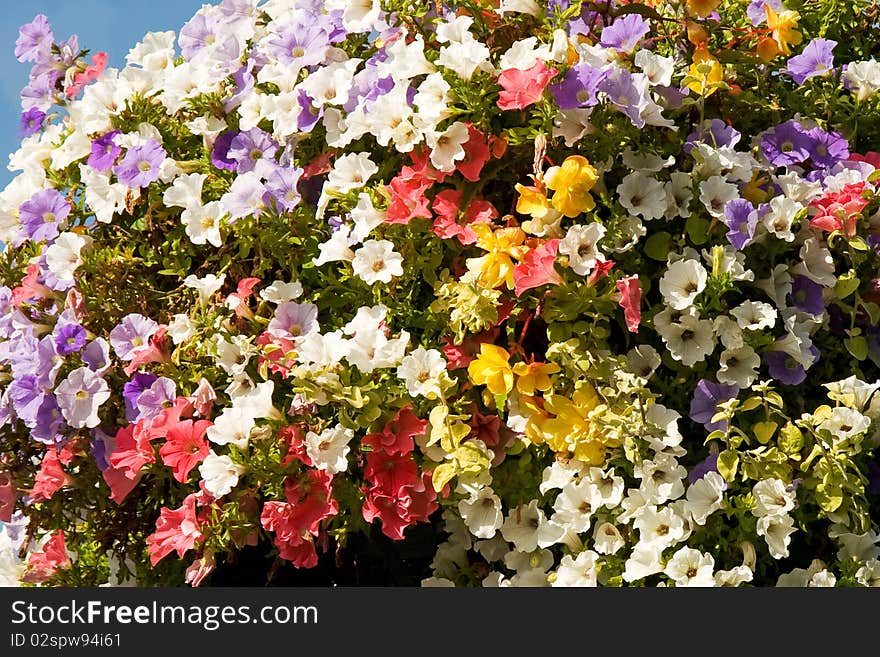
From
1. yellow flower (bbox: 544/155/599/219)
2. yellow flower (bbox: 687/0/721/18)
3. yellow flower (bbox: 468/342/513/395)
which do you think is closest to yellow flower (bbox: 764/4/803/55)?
yellow flower (bbox: 687/0/721/18)

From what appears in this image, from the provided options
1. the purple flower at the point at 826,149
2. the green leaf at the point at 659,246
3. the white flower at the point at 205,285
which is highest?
the white flower at the point at 205,285

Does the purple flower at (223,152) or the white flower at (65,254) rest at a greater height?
the purple flower at (223,152)

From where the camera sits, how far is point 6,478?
3.03 metres

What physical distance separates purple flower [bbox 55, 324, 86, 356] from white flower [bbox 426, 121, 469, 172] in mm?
973

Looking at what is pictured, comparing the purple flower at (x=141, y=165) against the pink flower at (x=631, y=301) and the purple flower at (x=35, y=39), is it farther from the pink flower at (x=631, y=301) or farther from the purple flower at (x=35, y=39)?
the pink flower at (x=631, y=301)

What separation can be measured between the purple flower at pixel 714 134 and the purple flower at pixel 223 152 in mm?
1110

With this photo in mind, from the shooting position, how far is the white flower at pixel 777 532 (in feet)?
7.91

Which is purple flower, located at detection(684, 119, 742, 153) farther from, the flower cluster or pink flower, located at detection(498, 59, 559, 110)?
pink flower, located at detection(498, 59, 559, 110)

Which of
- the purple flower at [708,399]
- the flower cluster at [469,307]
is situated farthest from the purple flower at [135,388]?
the purple flower at [708,399]

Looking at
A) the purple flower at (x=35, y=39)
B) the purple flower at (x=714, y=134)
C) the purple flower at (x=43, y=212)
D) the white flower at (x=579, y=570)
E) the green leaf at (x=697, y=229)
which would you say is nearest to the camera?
the white flower at (x=579, y=570)

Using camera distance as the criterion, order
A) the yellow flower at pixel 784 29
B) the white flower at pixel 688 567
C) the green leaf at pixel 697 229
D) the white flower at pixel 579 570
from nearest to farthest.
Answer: the white flower at pixel 688 567 < the white flower at pixel 579 570 < the green leaf at pixel 697 229 < the yellow flower at pixel 784 29

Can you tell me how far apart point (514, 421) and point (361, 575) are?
29.7 inches

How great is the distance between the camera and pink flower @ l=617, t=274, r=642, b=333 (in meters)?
2.45

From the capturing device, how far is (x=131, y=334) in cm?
280
